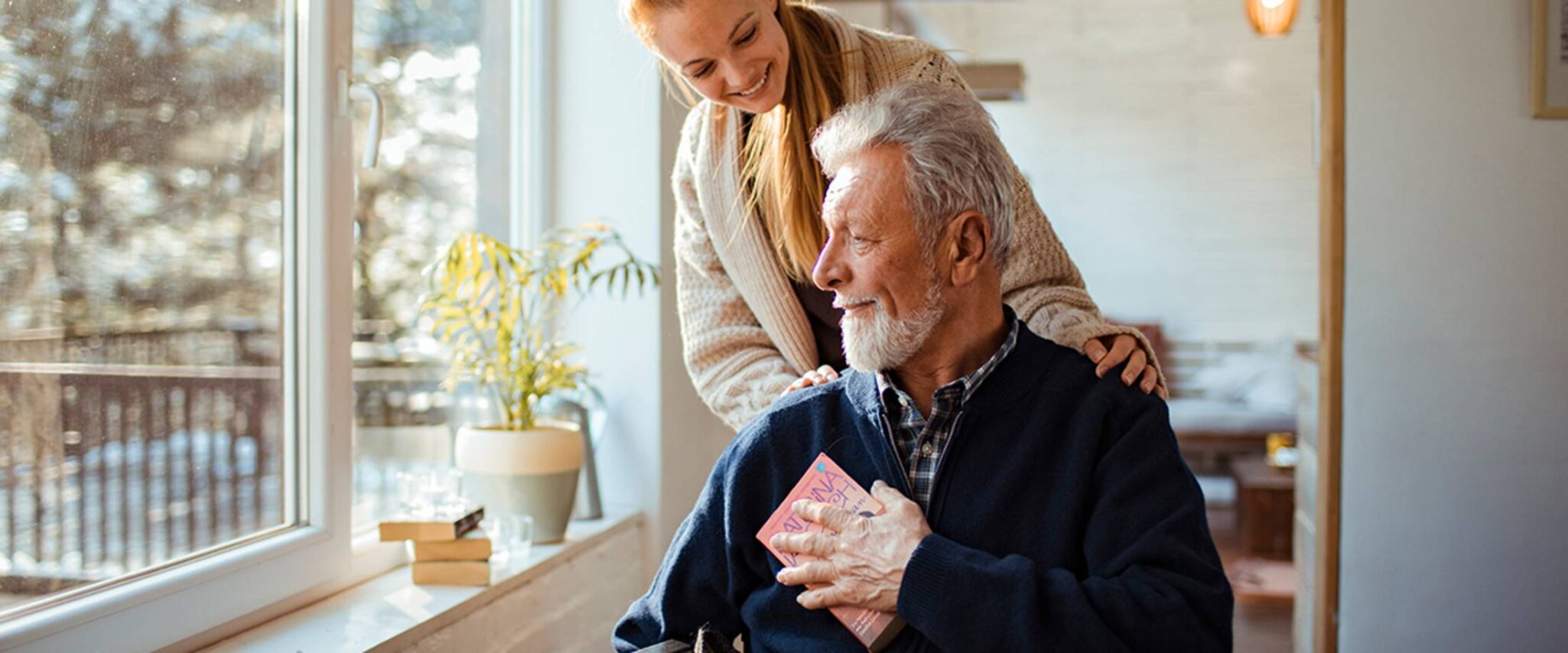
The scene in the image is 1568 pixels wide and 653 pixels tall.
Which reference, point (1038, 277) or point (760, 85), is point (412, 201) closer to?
point (760, 85)

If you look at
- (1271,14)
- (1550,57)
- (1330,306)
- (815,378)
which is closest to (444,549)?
(815,378)

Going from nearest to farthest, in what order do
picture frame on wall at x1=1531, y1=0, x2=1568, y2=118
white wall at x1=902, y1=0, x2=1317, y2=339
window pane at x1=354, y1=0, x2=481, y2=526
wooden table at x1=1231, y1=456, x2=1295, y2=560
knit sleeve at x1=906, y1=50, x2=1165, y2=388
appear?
knit sleeve at x1=906, y1=50, x2=1165, y2=388, window pane at x1=354, y1=0, x2=481, y2=526, picture frame on wall at x1=1531, y1=0, x2=1568, y2=118, wooden table at x1=1231, y1=456, x2=1295, y2=560, white wall at x1=902, y1=0, x2=1317, y2=339

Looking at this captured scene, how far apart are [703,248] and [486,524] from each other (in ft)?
2.56

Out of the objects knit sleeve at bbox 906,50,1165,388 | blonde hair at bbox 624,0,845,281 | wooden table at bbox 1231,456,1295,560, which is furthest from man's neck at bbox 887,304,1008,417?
wooden table at bbox 1231,456,1295,560

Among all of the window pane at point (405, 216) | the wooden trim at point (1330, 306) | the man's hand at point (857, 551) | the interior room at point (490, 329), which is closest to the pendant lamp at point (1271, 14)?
the interior room at point (490, 329)

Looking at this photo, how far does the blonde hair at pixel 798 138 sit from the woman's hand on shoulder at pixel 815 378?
177 millimetres

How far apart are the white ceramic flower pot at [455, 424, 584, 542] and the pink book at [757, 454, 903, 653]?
94 cm

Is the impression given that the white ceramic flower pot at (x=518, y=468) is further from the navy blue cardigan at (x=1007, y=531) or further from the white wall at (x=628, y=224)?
the navy blue cardigan at (x=1007, y=531)

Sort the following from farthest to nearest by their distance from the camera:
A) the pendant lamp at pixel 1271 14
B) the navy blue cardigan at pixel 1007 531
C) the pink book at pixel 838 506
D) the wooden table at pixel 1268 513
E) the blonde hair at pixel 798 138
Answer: the wooden table at pixel 1268 513, the pendant lamp at pixel 1271 14, the blonde hair at pixel 798 138, the pink book at pixel 838 506, the navy blue cardigan at pixel 1007 531

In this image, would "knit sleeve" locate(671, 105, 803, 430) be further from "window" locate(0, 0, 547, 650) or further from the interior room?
"window" locate(0, 0, 547, 650)

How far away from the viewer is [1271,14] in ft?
15.5

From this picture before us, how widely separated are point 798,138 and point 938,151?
1.04 ft

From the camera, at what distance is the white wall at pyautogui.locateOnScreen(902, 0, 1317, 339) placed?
777 cm

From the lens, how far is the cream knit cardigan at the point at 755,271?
1.71 m
